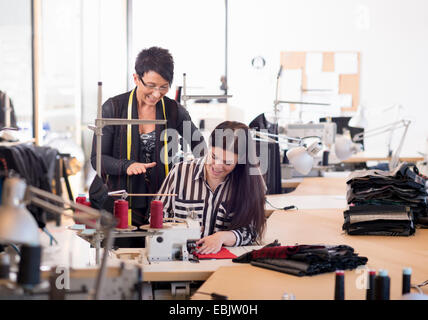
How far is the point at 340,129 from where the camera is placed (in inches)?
250

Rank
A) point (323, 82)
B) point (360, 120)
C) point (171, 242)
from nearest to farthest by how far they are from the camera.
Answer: point (171, 242) → point (360, 120) → point (323, 82)

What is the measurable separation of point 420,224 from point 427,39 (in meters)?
5.92

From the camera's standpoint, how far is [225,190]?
2.53 metres

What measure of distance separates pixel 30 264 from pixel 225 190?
1.50 meters

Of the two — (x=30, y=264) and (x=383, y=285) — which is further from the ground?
(x=30, y=264)

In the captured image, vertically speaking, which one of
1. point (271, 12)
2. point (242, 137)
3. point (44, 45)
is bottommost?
point (242, 137)

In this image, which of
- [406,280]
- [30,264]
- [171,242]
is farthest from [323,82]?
[30,264]

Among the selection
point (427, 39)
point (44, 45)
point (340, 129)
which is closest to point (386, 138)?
point (427, 39)

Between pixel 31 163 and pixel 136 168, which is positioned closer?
pixel 136 168

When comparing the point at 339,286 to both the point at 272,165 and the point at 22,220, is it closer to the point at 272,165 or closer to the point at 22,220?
the point at 22,220

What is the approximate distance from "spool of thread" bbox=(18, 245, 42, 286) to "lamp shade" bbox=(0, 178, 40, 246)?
17 millimetres

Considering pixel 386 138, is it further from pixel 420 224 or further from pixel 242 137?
pixel 242 137

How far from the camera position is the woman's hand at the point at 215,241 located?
2246 mm

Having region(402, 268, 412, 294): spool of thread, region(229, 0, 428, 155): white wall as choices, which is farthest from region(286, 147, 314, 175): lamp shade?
region(229, 0, 428, 155): white wall
